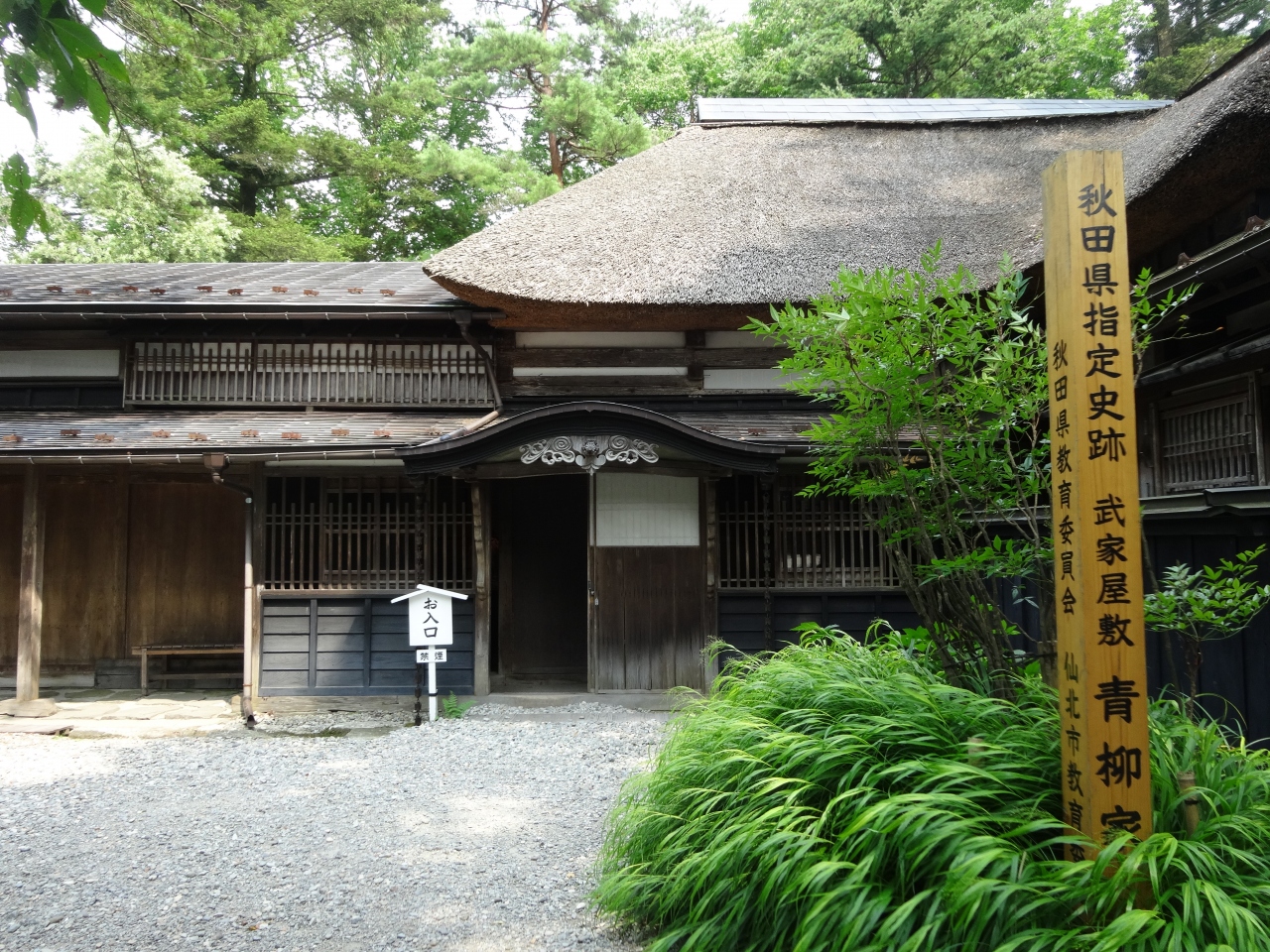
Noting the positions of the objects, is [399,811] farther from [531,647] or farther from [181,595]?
[181,595]

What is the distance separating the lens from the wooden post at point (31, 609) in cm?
796

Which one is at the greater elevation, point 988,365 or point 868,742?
point 988,365

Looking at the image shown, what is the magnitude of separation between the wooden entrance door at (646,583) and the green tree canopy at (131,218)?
519 inches

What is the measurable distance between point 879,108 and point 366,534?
421 inches

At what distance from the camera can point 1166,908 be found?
2.32 meters

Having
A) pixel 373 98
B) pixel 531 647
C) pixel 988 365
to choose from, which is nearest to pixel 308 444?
pixel 531 647

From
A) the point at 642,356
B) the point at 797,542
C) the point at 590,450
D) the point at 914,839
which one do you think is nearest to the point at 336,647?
the point at 590,450

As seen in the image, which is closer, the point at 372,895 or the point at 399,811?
the point at 372,895

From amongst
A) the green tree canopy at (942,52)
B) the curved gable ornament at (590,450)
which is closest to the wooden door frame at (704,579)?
the curved gable ornament at (590,450)

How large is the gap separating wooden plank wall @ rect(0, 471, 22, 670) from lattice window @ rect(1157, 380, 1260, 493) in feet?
36.6

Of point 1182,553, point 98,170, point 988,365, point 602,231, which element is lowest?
point 1182,553

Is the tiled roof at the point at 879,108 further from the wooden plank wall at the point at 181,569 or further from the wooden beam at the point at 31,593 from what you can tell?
the wooden beam at the point at 31,593

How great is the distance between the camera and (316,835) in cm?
475

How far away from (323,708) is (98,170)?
49.5 ft
